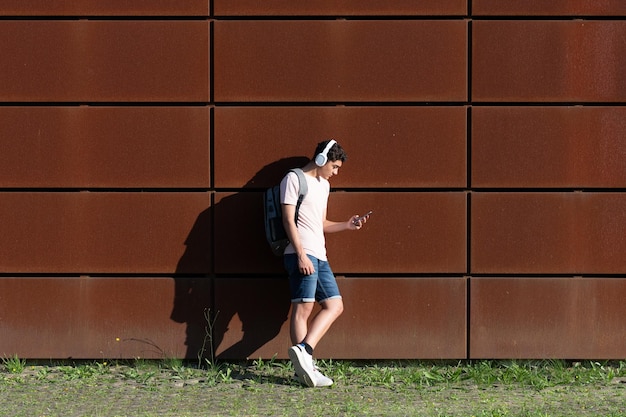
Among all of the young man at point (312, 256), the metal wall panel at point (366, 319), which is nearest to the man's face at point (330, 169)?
the young man at point (312, 256)

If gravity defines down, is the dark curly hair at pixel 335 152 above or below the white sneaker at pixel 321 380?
above

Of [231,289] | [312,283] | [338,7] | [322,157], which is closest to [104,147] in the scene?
[231,289]

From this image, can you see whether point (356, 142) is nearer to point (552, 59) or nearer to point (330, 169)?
point (330, 169)

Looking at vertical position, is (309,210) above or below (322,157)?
below

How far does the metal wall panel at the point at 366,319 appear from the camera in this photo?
8.52 meters

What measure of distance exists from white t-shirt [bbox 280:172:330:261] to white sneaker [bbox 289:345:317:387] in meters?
0.77

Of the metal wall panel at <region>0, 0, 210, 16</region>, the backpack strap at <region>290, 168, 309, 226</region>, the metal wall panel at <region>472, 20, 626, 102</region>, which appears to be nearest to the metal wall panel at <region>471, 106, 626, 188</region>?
the metal wall panel at <region>472, 20, 626, 102</region>

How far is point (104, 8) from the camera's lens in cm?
845

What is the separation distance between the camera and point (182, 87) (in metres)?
8.48

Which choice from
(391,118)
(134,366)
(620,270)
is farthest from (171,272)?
(620,270)

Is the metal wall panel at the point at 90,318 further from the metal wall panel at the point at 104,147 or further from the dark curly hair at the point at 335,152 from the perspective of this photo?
the dark curly hair at the point at 335,152

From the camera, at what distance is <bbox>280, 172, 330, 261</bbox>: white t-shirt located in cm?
794

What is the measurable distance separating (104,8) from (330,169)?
2320mm

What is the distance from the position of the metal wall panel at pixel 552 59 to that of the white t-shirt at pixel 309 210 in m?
1.65
